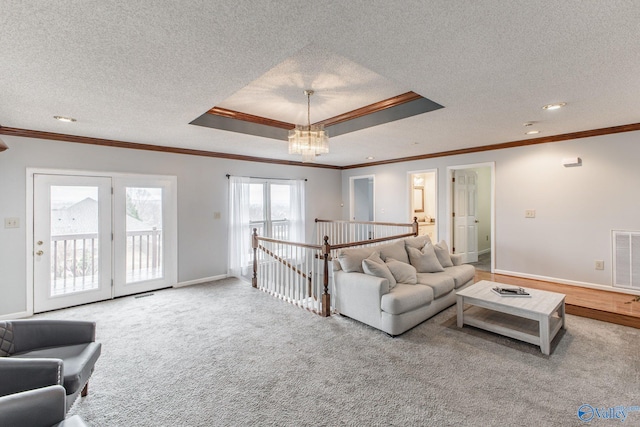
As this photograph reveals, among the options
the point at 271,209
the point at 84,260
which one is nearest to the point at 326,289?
the point at 271,209

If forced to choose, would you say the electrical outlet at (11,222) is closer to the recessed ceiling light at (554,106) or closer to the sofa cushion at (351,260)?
the sofa cushion at (351,260)

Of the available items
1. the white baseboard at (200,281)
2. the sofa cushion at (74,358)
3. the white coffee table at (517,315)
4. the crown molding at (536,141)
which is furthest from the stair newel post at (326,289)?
the crown molding at (536,141)

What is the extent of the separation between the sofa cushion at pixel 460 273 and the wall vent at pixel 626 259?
6.45 feet

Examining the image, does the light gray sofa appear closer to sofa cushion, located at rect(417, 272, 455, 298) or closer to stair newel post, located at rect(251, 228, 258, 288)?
sofa cushion, located at rect(417, 272, 455, 298)

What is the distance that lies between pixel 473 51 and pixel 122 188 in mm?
4901

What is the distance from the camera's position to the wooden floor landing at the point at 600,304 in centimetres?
326

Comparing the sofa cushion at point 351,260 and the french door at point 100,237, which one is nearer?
the sofa cushion at point 351,260

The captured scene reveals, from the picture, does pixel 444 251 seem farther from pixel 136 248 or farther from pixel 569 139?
pixel 136 248

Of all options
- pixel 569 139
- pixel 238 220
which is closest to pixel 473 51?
pixel 569 139

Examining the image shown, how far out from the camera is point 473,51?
1.94 meters

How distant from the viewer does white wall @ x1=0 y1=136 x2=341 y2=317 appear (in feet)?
12.0

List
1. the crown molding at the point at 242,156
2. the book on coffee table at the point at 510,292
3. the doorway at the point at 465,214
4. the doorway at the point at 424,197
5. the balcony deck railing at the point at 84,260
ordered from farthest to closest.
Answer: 1. the doorway at the point at 424,197
2. the doorway at the point at 465,214
3. the balcony deck railing at the point at 84,260
4. the crown molding at the point at 242,156
5. the book on coffee table at the point at 510,292

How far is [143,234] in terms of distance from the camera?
4.66m

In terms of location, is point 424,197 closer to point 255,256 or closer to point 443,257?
point 443,257
